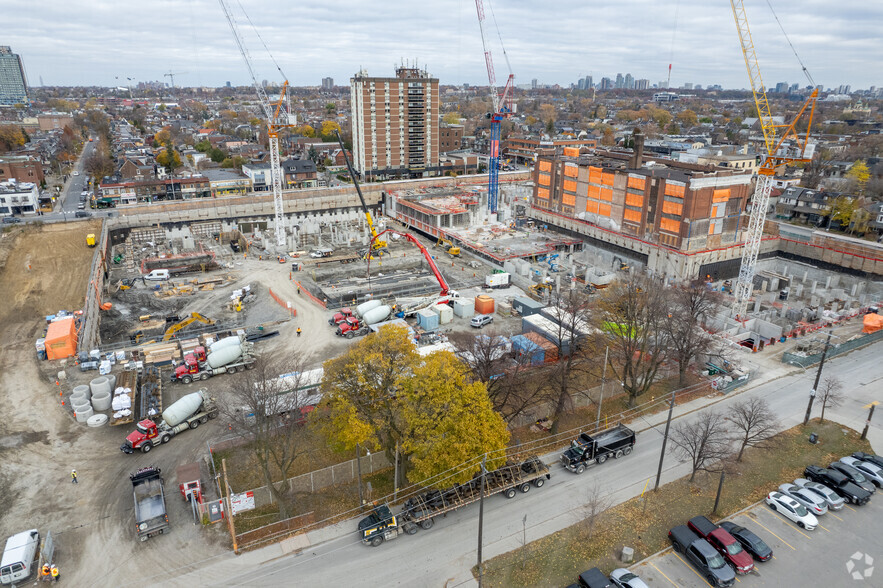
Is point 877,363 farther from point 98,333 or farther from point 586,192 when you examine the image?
point 98,333

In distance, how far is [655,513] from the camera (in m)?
21.7

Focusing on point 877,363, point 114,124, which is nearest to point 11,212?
point 877,363

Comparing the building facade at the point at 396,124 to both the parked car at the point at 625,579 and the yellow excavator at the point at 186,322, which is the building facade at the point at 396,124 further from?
the parked car at the point at 625,579

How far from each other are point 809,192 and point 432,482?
244 feet

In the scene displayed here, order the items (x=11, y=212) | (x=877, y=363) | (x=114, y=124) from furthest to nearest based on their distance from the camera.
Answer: (x=114, y=124), (x=11, y=212), (x=877, y=363)

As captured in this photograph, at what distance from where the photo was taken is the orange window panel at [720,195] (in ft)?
176

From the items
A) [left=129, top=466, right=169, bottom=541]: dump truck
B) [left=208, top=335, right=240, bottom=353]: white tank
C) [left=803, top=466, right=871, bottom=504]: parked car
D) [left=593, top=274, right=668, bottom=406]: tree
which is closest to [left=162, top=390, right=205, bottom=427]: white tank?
[left=129, top=466, right=169, bottom=541]: dump truck

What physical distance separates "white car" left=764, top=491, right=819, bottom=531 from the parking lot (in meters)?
0.23

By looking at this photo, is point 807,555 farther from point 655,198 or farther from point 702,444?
point 655,198

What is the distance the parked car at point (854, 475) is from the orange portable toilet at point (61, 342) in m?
44.8

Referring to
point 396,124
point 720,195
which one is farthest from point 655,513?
point 396,124

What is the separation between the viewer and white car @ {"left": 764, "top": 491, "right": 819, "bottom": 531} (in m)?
20.9

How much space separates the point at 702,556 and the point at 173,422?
25350 mm

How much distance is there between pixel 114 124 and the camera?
578ft
